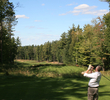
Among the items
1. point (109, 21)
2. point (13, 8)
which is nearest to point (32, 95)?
point (13, 8)

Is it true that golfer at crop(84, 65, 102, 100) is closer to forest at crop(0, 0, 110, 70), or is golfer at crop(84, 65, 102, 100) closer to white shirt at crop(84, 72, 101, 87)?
white shirt at crop(84, 72, 101, 87)

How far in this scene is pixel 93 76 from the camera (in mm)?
5594

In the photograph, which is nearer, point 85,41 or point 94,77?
point 94,77

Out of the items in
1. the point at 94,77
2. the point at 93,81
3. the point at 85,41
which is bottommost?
the point at 93,81

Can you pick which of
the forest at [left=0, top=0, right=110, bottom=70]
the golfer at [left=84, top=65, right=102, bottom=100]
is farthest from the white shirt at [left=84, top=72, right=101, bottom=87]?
the forest at [left=0, top=0, right=110, bottom=70]

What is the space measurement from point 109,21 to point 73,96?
24052 millimetres

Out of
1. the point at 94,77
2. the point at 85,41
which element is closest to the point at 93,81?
the point at 94,77

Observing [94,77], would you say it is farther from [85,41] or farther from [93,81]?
[85,41]

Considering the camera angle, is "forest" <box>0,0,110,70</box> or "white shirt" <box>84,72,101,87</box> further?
"forest" <box>0,0,110,70</box>

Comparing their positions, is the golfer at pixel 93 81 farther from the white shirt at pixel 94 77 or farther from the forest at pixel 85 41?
the forest at pixel 85 41

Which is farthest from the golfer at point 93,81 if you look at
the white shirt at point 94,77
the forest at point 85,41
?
the forest at point 85,41

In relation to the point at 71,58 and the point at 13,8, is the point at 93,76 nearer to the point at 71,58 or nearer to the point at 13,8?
the point at 13,8

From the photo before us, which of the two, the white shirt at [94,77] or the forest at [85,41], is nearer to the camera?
the white shirt at [94,77]

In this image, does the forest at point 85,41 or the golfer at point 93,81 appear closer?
the golfer at point 93,81
